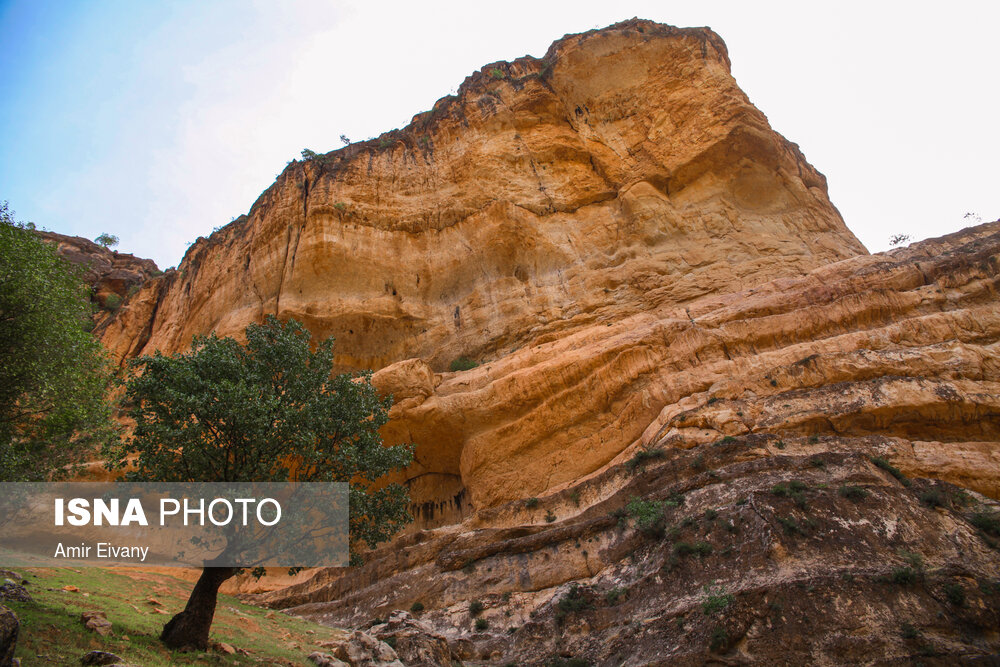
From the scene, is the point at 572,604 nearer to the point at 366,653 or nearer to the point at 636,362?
the point at 366,653

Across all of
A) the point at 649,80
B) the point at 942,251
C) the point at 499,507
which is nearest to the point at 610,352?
the point at 499,507

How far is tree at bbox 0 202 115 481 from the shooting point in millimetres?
14672

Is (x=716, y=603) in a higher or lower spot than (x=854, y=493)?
lower

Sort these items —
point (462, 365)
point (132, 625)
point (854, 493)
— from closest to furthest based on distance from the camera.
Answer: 1. point (132, 625)
2. point (854, 493)
3. point (462, 365)

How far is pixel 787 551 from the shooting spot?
13.1m

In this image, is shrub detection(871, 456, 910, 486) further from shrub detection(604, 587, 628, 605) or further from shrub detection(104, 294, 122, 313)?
shrub detection(104, 294, 122, 313)

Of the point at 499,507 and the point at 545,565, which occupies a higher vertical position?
the point at 499,507

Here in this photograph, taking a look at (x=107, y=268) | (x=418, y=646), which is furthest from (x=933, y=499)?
(x=107, y=268)

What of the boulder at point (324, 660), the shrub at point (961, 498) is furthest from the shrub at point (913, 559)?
the boulder at point (324, 660)

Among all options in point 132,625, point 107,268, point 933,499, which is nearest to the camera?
point 132,625

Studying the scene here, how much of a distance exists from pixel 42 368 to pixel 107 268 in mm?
51709

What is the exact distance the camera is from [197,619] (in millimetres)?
11172

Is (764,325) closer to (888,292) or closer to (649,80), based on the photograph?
A: (888,292)

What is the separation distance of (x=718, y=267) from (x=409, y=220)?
55.2ft
